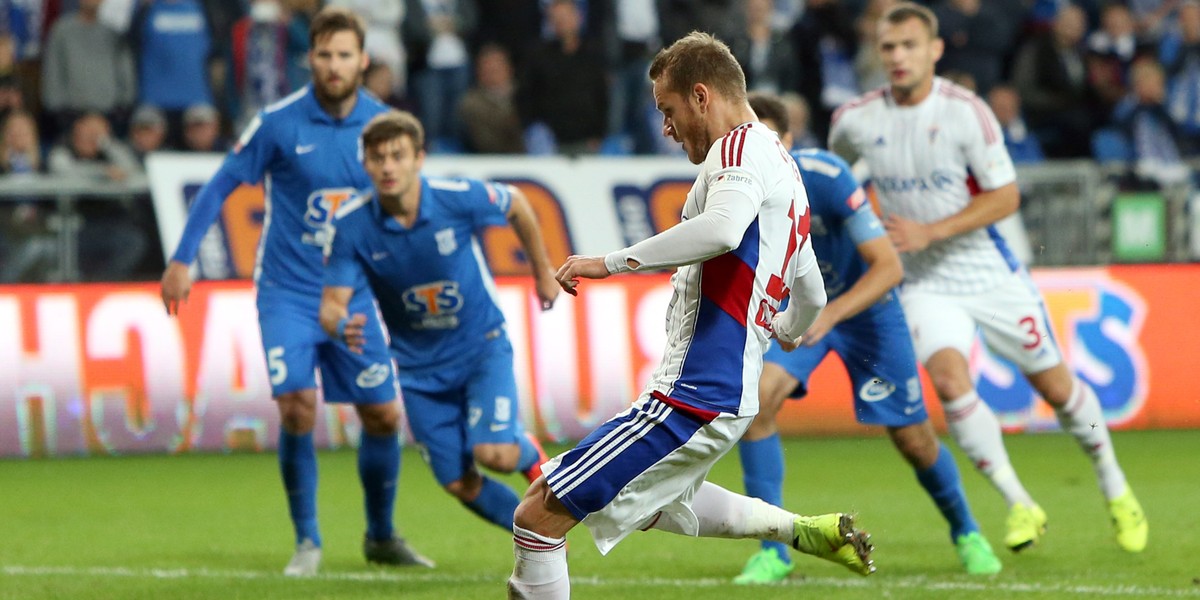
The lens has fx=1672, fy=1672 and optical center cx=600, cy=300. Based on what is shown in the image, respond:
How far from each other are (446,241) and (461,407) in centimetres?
72

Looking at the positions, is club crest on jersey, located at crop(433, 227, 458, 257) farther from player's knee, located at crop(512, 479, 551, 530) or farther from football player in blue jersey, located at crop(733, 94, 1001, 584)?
player's knee, located at crop(512, 479, 551, 530)

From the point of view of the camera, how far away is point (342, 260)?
6977 millimetres

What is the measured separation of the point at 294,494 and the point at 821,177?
2.73 m

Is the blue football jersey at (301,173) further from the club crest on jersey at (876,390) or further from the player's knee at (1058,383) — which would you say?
the player's knee at (1058,383)

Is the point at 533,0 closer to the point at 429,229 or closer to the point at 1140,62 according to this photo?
the point at 1140,62

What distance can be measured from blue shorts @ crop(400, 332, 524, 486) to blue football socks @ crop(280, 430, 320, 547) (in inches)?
23.9

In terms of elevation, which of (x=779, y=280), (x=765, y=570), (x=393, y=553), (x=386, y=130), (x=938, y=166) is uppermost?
(x=386, y=130)

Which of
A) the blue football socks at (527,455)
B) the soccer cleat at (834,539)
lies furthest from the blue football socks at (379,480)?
the soccer cleat at (834,539)

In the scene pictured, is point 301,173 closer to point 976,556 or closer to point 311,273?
point 311,273

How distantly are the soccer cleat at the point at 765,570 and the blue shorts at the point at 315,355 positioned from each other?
1813mm

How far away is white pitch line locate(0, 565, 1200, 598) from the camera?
6.37m

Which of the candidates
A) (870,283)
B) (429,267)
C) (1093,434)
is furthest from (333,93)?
(1093,434)

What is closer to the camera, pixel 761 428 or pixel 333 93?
pixel 761 428

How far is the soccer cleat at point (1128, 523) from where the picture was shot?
24.2 ft
